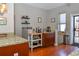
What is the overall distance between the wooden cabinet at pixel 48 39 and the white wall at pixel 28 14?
0.14 metres

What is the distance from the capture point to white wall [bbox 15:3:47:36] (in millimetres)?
1401

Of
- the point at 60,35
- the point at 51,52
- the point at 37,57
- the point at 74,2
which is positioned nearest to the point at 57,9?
the point at 74,2

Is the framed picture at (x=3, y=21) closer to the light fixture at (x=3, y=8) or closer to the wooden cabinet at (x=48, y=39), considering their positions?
the light fixture at (x=3, y=8)

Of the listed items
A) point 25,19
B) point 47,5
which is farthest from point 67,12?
point 25,19

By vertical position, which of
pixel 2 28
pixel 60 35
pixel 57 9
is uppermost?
pixel 57 9

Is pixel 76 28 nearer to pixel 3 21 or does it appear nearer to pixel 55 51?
pixel 55 51

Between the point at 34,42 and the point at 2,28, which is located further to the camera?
the point at 34,42

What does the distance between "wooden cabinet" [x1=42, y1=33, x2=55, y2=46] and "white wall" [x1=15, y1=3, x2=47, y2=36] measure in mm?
142

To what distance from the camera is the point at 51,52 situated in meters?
1.45

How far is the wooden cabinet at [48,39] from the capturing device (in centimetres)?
148

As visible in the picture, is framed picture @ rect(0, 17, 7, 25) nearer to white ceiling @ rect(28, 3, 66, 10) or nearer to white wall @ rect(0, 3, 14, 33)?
white wall @ rect(0, 3, 14, 33)

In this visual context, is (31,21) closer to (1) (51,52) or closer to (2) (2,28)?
(2) (2,28)

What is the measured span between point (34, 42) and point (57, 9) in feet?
1.79

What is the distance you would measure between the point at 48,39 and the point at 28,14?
→ 444mm
